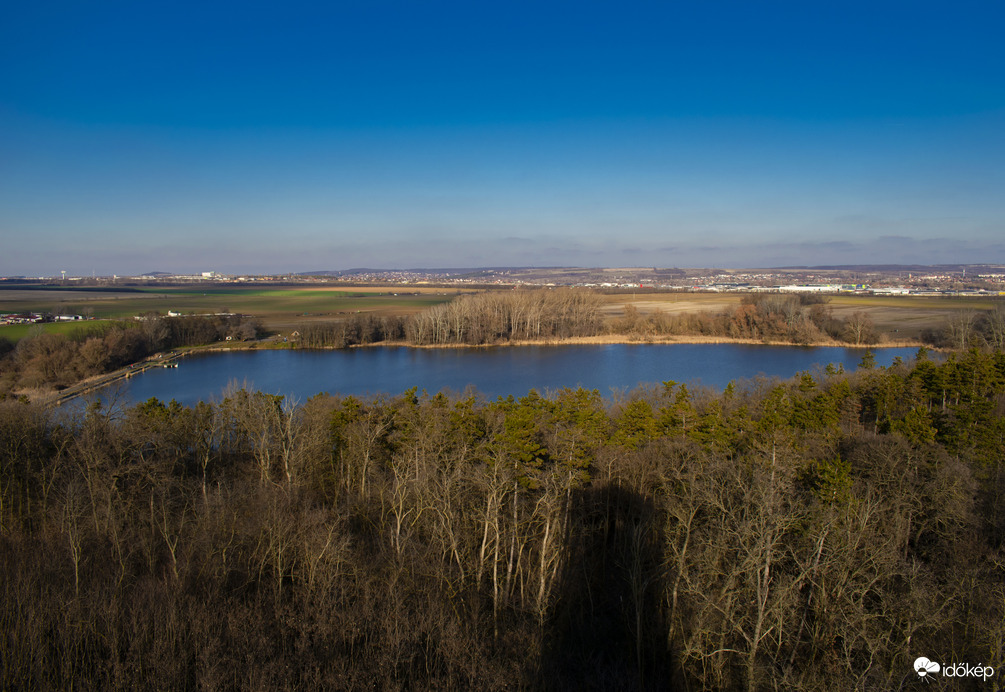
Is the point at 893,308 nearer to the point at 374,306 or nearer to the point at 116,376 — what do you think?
the point at 374,306

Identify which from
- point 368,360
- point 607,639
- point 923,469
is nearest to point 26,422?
point 607,639

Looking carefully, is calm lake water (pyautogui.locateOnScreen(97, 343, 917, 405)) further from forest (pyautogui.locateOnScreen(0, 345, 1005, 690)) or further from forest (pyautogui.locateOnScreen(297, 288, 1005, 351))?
forest (pyautogui.locateOnScreen(0, 345, 1005, 690))

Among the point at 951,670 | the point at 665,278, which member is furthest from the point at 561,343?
the point at 665,278

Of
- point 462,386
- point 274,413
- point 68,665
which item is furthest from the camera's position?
point 462,386

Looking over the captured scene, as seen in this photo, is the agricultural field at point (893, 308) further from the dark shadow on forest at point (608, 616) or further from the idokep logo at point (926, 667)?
the idokep logo at point (926, 667)

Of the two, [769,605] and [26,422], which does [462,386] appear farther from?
[769,605]

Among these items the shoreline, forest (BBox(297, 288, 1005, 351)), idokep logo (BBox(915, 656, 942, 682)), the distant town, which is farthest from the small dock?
the distant town

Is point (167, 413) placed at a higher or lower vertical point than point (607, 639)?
higher
